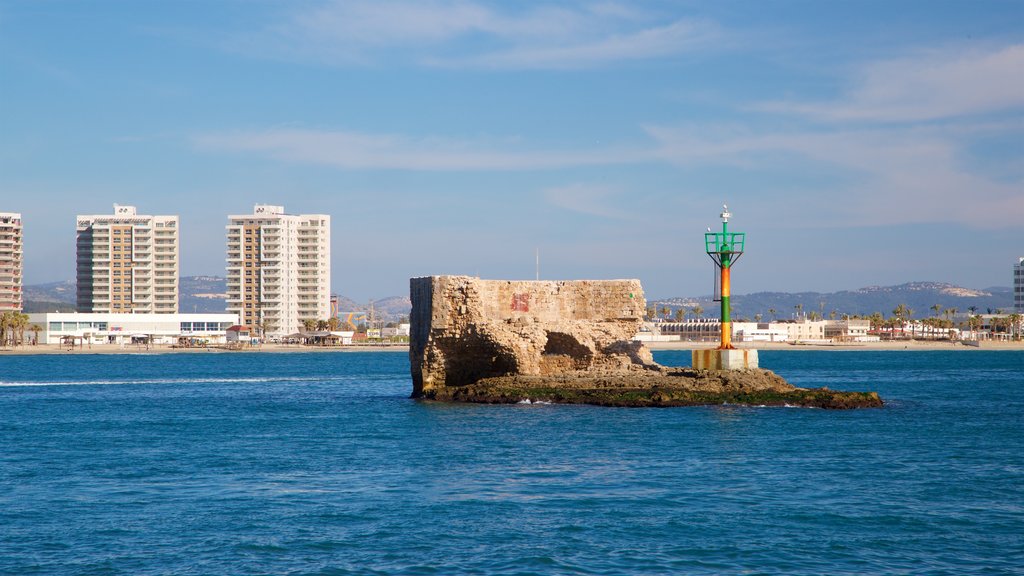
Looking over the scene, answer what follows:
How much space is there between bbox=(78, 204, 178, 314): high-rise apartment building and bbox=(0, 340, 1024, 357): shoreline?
1158 inches

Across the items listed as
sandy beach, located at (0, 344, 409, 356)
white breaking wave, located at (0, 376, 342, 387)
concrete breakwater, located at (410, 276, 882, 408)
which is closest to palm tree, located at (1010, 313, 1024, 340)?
sandy beach, located at (0, 344, 409, 356)

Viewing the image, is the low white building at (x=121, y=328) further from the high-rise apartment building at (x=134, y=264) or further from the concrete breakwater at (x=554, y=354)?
the concrete breakwater at (x=554, y=354)

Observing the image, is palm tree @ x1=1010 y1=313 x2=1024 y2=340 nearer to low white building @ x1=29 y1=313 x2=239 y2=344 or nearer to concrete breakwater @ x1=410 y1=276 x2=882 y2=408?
low white building @ x1=29 y1=313 x2=239 y2=344

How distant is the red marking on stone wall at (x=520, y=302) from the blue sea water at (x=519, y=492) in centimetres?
404

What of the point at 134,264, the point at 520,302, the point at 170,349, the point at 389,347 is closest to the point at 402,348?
the point at 389,347

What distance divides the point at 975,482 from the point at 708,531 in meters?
6.62

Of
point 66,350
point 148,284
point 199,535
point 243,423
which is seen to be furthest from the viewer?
point 148,284

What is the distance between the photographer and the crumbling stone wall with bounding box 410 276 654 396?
3412 centimetres

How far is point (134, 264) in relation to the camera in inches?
6043

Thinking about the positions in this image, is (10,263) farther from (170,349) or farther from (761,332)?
(761,332)

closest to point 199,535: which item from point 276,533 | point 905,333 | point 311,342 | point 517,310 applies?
point 276,533

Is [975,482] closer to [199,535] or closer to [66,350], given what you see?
[199,535]

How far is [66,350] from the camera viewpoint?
373 feet

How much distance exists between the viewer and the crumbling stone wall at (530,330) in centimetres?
3412
